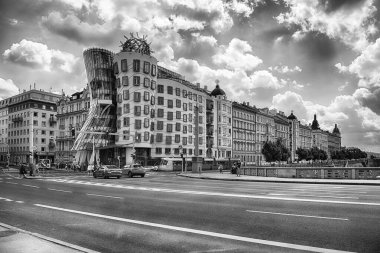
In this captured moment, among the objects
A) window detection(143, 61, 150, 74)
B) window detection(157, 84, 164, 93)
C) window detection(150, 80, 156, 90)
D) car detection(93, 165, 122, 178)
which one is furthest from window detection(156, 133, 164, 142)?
car detection(93, 165, 122, 178)

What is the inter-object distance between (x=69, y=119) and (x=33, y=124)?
21431 mm

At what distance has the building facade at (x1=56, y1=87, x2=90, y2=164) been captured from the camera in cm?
8712

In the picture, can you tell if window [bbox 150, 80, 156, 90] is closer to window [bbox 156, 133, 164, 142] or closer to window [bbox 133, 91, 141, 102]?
window [bbox 133, 91, 141, 102]

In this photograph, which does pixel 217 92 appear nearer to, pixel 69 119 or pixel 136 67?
pixel 136 67

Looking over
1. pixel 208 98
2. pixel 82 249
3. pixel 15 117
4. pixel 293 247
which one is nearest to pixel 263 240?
pixel 293 247

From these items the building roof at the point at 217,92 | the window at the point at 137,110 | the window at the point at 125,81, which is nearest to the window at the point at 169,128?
the window at the point at 137,110

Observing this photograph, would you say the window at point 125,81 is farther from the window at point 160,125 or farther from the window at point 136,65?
the window at point 160,125

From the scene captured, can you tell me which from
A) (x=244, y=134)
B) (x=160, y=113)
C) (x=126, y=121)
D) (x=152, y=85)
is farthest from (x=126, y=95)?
(x=244, y=134)

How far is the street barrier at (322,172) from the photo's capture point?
29734mm

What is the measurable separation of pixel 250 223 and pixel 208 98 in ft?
254

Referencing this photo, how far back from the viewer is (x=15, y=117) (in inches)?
4505

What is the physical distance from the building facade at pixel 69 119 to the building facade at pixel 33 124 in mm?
14334

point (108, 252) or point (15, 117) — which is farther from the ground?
point (15, 117)

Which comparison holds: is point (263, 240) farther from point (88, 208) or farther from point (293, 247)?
point (88, 208)
